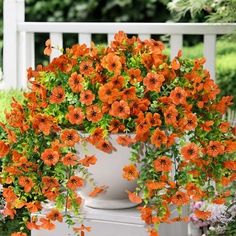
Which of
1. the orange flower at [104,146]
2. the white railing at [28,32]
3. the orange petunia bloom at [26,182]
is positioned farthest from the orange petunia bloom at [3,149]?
the white railing at [28,32]

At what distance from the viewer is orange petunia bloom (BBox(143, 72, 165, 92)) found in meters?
2.69

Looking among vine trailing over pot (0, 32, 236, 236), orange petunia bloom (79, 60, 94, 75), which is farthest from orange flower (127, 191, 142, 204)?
orange petunia bloom (79, 60, 94, 75)

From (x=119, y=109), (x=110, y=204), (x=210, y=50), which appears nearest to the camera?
(x=119, y=109)

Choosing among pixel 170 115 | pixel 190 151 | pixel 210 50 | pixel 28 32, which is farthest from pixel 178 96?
pixel 28 32

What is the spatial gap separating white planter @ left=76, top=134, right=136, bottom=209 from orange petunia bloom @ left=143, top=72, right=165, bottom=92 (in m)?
0.20

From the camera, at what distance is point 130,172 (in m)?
2.67

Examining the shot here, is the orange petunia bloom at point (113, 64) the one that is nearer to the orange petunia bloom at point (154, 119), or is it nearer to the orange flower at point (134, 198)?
the orange petunia bloom at point (154, 119)

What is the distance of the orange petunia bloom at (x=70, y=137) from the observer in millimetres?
2680

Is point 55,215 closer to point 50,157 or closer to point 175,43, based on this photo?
point 50,157

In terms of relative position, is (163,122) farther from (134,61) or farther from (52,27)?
(52,27)

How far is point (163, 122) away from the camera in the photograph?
Answer: 2744mm

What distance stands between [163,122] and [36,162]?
1.47ft

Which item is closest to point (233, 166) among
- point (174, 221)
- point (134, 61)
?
point (174, 221)

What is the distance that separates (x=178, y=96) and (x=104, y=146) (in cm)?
29
